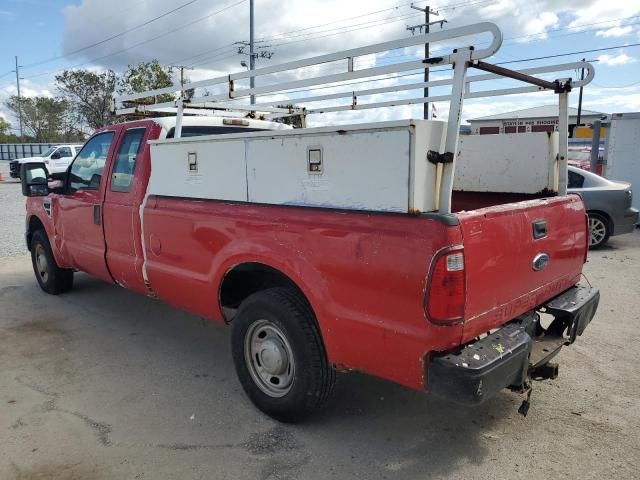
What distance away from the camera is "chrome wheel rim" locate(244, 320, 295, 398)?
3275mm

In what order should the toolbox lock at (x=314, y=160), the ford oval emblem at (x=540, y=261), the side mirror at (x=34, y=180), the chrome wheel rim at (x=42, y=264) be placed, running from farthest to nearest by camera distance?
1. the chrome wheel rim at (x=42, y=264)
2. the side mirror at (x=34, y=180)
3. the ford oval emblem at (x=540, y=261)
4. the toolbox lock at (x=314, y=160)

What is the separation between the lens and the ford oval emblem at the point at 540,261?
9.93ft

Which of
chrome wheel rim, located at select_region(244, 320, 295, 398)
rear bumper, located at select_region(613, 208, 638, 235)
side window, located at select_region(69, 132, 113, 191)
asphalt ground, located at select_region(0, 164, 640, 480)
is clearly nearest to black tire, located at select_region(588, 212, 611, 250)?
rear bumper, located at select_region(613, 208, 638, 235)

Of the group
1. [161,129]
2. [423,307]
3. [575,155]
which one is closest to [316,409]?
[423,307]

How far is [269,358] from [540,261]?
1.74 m

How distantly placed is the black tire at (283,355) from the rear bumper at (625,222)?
748 cm

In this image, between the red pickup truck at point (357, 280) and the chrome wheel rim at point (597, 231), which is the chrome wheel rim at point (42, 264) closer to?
the red pickup truck at point (357, 280)

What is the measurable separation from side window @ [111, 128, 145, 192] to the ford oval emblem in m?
3.16

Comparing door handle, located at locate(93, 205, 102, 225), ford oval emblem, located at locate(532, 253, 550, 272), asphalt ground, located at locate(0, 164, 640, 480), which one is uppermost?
door handle, located at locate(93, 205, 102, 225)

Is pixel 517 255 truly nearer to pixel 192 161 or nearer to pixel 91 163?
pixel 192 161

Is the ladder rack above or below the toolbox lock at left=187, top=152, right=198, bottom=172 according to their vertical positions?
above

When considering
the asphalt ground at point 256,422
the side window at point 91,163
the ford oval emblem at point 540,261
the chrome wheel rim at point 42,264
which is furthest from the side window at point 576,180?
the chrome wheel rim at point 42,264

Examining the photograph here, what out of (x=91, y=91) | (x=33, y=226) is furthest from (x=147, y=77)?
(x=33, y=226)

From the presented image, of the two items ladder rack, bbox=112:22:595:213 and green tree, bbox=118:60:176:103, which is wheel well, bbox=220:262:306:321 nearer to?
ladder rack, bbox=112:22:595:213
